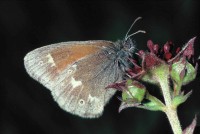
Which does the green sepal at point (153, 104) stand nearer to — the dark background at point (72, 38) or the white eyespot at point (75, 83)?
the white eyespot at point (75, 83)

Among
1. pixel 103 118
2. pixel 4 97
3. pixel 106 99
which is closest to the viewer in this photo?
pixel 106 99

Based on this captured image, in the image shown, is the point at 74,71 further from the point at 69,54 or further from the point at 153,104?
the point at 153,104

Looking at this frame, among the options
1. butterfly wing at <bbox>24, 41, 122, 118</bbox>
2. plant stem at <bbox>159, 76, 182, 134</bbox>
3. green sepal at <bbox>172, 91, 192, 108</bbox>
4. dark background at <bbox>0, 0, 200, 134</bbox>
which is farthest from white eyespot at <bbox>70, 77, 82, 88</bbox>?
dark background at <bbox>0, 0, 200, 134</bbox>

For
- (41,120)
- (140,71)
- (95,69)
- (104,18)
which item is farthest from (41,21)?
(140,71)

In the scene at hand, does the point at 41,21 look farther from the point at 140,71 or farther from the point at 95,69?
the point at 140,71

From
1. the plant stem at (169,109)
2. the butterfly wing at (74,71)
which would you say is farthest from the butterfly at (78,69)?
the plant stem at (169,109)

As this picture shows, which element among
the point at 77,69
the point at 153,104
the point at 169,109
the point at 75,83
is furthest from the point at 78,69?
the point at 169,109

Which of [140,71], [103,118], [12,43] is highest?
[140,71]

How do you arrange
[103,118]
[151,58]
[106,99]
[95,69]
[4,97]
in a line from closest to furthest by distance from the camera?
[151,58], [106,99], [95,69], [103,118], [4,97]

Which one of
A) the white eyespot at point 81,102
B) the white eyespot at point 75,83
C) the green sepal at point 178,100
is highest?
the green sepal at point 178,100
